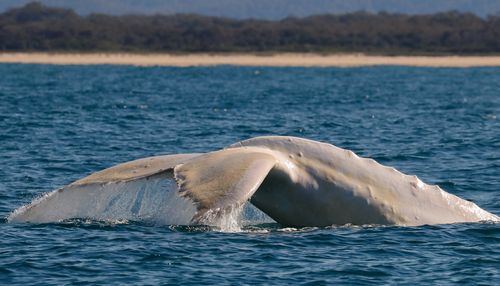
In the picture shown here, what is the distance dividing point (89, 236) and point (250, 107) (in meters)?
31.5

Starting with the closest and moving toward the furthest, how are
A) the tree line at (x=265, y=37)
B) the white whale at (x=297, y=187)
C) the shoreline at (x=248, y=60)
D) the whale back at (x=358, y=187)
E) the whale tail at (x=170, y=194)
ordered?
the whale tail at (x=170, y=194), the white whale at (x=297, y=187), the whale back at (x=358, y=187), the shoreline at (x=248, y=60), the tree line at (x=265, y=37)

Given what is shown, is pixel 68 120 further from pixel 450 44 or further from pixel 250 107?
pixel 450 44

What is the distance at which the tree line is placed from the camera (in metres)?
124

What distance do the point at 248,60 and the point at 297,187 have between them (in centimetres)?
10386

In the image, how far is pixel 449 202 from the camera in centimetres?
1514

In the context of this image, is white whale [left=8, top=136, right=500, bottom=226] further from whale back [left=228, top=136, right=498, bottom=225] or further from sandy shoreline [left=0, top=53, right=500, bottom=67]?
sandy shoreline [left=0, top=53, right=500, bottom=67]

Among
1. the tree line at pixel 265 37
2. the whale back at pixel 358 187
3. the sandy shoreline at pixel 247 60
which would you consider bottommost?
the sandy shoreline at pixel 247 60

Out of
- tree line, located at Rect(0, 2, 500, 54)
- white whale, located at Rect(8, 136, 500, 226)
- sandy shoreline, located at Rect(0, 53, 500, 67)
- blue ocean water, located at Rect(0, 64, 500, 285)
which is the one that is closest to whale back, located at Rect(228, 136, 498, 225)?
white whale, located at Rect(8, 136, 500, 226)

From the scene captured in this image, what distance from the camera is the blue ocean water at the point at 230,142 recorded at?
13445mm

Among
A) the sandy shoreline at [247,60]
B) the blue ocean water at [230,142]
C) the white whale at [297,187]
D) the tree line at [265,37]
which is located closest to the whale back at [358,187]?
the white whale at [297,187]

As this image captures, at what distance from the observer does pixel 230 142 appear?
30.1 meters

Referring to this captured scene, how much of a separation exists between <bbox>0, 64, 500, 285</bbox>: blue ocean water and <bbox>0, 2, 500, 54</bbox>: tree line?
58.1m

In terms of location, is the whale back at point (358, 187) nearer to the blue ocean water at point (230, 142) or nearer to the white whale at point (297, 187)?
the white whale at point (297, 187)

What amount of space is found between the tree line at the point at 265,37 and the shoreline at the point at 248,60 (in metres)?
2.67
